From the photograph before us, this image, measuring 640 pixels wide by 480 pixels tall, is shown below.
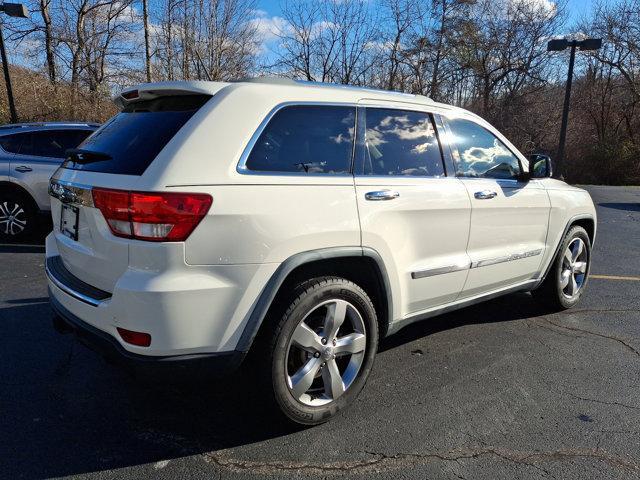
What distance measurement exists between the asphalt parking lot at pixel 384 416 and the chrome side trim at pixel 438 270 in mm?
720

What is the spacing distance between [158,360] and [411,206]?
1.70 metres

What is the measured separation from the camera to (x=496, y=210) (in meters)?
3.73

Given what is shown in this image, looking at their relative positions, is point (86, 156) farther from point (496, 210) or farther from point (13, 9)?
point (13, 9)

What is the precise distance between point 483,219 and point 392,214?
39.7 inches

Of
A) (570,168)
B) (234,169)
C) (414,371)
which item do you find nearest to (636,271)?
(414,371)

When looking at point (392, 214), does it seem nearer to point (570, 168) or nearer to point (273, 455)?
point (273, 455)

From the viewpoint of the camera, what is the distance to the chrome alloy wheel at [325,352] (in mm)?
2686

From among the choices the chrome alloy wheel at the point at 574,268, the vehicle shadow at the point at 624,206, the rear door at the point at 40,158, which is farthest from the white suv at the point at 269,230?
the vehicle shadow at the point at 624,206

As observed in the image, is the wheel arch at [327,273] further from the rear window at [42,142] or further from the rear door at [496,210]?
the rear window at [42,142]

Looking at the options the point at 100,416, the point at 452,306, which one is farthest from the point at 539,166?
the point at 100,416

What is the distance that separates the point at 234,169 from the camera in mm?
2400

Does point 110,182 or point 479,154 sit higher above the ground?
point 479,154

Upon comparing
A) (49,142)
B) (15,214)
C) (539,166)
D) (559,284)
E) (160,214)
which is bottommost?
(559,284)

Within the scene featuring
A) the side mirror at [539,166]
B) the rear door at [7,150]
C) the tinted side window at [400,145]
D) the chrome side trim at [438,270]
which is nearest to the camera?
the tinted side window at [400,145]
